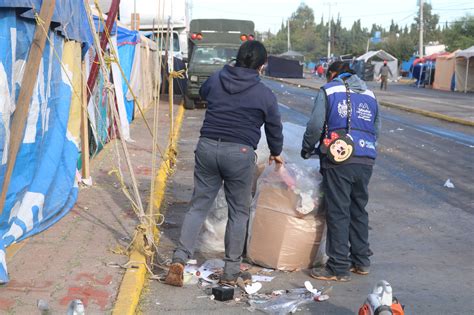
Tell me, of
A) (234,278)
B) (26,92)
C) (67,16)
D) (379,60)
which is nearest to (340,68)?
(234,278)

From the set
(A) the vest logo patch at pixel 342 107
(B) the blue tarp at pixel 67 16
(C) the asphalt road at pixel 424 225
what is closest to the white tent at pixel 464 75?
(C) the asphalt road at pixel 424 225

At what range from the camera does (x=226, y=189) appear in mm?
5641

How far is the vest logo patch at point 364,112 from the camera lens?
19.5ft

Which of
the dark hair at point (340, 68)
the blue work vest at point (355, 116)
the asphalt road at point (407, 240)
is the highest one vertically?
Result: the dark hair at point (340, 68)

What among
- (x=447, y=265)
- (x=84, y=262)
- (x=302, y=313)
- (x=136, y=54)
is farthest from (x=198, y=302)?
(x=136, y=54)

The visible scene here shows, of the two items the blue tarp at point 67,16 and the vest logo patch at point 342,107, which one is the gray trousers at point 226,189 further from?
the blue tarp at point 67,16

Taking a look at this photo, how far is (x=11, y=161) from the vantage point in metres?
5.67

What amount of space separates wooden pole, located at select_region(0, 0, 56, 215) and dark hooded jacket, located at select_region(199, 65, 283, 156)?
1.57 metres

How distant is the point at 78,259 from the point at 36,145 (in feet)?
4.58

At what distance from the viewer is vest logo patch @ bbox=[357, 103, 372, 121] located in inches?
234

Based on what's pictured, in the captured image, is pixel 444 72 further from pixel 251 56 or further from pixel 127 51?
pixel 251 56

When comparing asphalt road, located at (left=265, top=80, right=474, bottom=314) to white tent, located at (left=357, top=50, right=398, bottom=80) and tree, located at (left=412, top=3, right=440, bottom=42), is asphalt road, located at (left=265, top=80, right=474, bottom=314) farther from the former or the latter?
tree, located at (left=412, top=3, right=440, bottom=42)

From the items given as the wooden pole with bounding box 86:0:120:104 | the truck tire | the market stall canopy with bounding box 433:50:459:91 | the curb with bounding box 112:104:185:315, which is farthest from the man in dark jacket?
the market stall canopy with bounding box 433:50:459:91

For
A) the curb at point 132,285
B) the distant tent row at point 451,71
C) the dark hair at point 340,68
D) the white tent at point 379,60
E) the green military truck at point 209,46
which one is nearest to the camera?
the curb at point 132,285
